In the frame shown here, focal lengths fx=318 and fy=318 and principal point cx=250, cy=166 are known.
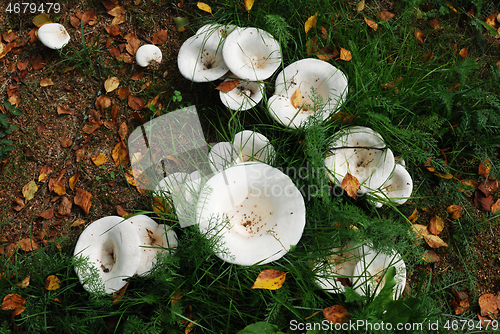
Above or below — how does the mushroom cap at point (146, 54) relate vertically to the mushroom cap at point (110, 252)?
above

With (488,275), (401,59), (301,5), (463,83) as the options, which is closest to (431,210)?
(488,275)

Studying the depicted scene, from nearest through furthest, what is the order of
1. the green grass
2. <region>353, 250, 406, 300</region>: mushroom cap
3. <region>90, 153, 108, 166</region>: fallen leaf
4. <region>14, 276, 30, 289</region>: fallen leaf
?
<region>353, 250, 406, 300</region>: mushroom cap, the green grass, <region>14, 276, 30, 289</region>: fallen leaf, <region>90, 153, 108, 166</region>: fallen leaf

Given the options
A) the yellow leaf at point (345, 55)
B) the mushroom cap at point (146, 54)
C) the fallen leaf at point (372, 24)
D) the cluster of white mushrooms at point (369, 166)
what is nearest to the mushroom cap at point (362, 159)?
the cluster of white mushrooms at point (369, 166)

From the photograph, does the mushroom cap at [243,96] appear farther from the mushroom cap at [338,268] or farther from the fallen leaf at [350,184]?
the mushroom cap at [338,268]

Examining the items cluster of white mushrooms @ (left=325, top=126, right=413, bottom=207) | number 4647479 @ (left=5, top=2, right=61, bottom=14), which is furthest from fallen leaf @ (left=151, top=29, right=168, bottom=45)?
cluster of white mushrooms @ (left=325, top=126, right=413, bottom=207)

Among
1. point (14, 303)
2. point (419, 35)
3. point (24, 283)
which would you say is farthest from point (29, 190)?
point (419, 35)

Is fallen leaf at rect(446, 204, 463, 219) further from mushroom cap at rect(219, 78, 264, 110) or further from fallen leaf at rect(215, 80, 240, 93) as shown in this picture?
fallen leaf at rect(215, 80, 240, 93)

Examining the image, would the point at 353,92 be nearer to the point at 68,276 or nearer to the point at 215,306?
the point at 215,306
